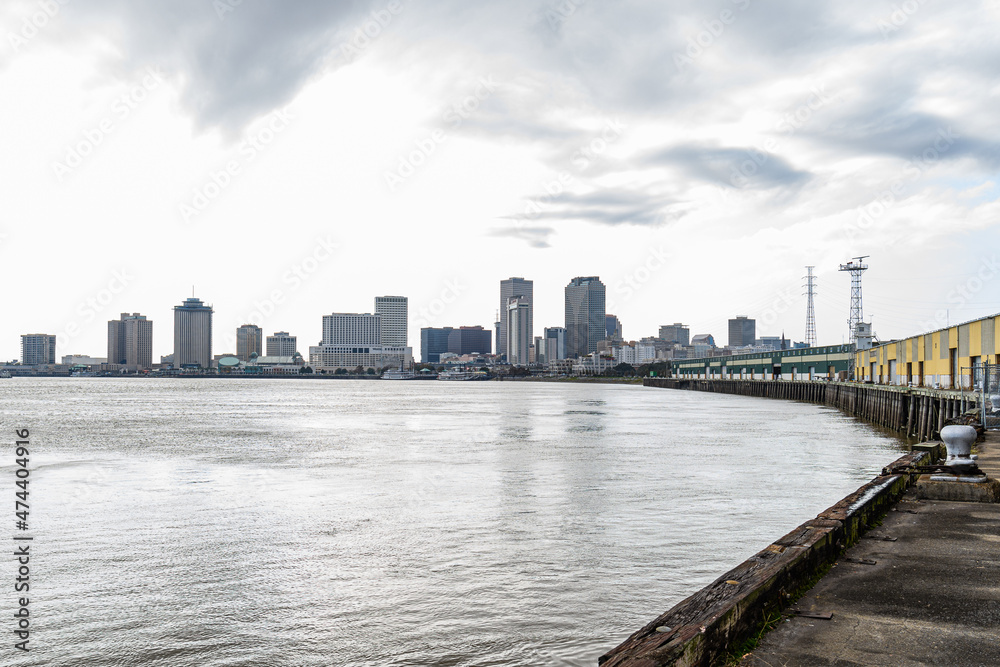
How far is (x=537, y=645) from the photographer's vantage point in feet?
37.0

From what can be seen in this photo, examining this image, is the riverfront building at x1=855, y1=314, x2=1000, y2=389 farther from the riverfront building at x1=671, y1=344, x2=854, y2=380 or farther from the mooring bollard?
the riverfront building at x1=671, y1=344, x2=854, y2=380

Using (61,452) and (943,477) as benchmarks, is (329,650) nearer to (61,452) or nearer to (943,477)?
(943,477)

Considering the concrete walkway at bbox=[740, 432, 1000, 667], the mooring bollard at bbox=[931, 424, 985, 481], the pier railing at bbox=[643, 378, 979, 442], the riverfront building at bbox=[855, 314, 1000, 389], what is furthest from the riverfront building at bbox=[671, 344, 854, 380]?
the concrete walkway at bbox=[740, 432, 1000, 667]

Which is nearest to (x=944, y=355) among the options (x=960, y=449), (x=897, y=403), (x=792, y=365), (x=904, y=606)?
(x=897, y=403)

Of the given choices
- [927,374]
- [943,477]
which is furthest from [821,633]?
[927,374]

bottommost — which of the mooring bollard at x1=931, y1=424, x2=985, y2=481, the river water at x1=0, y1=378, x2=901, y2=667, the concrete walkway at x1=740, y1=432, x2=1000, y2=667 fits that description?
the river water at x1=0, y1=378, x2=901, y2=667

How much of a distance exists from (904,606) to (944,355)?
56645 mm

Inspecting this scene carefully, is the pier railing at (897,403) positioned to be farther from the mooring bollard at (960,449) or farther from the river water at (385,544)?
the mooring bollard at (960,449)

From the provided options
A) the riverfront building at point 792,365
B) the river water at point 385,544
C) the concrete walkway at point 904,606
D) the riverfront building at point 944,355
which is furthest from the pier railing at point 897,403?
the concrete walkway at point 904,606

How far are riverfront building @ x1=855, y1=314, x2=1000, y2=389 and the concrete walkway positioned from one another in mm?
39990

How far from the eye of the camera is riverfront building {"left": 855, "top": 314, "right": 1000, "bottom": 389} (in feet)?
150

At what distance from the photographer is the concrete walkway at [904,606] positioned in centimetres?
666

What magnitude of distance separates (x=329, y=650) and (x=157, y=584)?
17.3ft

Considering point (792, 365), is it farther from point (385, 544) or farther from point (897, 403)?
point (385, 544)
